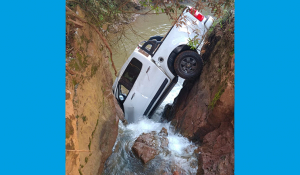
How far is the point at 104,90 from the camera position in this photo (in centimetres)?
396

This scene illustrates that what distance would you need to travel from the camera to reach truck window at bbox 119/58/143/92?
5.36 meters

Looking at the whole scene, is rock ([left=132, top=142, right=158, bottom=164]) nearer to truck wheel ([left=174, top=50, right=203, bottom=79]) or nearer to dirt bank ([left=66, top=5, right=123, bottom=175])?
dirt bank ([left=66, top=5, right=123, bottom=175])

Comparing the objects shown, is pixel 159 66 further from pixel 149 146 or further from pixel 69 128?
pixel 69 128

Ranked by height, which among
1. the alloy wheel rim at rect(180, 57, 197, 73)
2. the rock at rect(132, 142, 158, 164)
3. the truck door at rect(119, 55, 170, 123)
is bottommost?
the rock at rect(132, 142, 158, 164)

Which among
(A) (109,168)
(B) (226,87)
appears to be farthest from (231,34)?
(A) (109,168)

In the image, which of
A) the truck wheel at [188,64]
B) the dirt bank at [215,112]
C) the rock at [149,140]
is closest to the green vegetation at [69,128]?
the rock at [149,140]

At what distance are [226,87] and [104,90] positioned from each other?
235 cm

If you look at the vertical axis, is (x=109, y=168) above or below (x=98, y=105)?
below

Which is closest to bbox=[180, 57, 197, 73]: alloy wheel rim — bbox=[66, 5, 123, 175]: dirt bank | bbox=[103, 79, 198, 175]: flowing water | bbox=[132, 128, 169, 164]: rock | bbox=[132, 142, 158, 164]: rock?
bbox=[103, 79, 198, 175]: flowing water

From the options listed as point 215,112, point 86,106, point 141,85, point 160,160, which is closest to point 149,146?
point 160,160

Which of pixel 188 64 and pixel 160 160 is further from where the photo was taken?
pixel 188 64

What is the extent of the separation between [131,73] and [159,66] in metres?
0.82

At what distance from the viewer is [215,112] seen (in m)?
3.69

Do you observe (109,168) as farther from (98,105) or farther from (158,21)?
(158,21)
